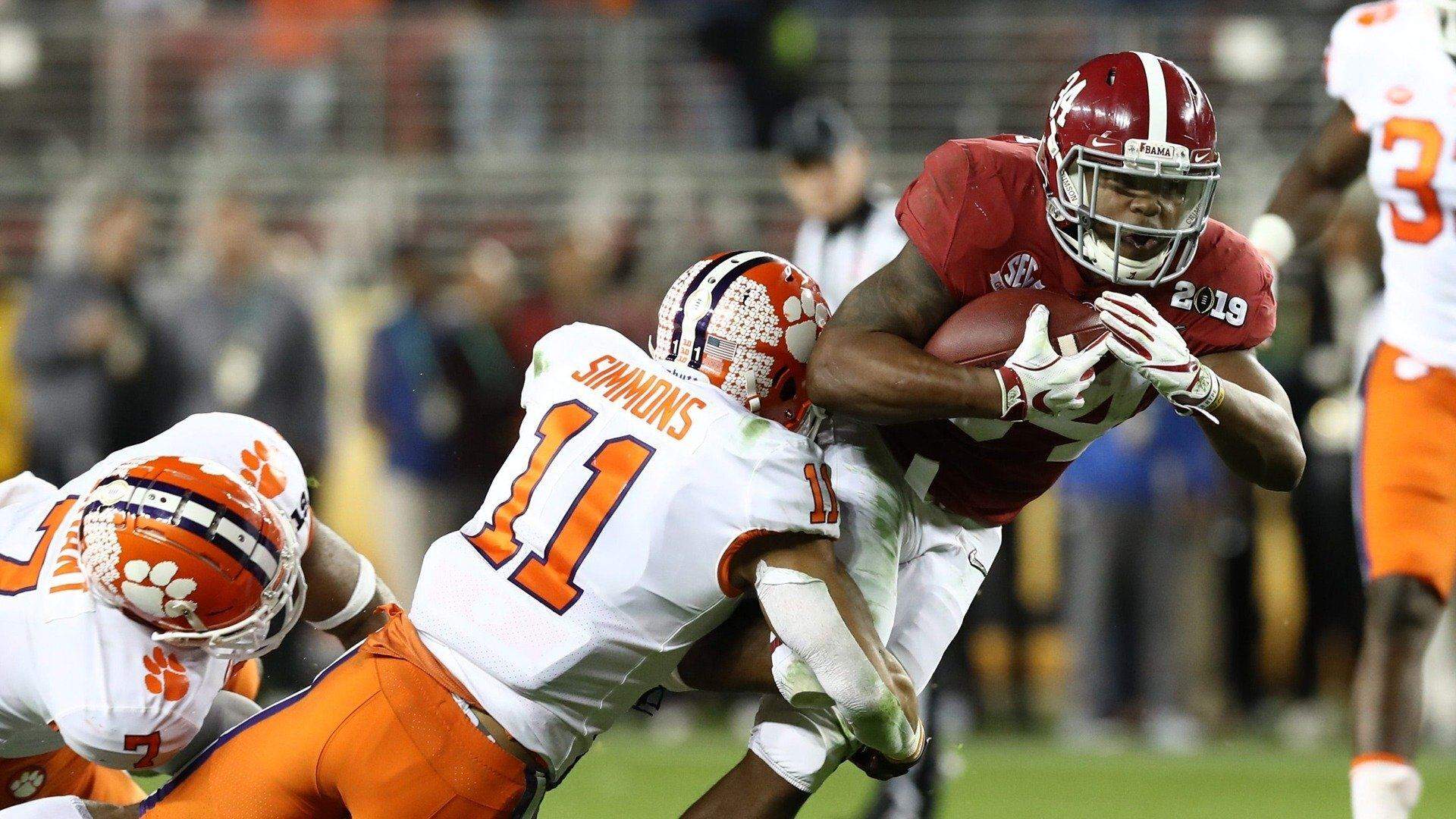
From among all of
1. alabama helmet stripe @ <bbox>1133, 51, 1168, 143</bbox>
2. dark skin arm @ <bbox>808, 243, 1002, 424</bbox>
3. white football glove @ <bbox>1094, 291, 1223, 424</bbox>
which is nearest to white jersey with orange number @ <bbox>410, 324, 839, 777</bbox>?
dark skin arm @ <bbox>808, 243, 1002, 424</bbox>

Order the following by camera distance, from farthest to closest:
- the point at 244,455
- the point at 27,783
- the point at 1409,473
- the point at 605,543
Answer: the point at 1409,473 → the point at 27,783 → the point at 244,455 → the point at 605,543

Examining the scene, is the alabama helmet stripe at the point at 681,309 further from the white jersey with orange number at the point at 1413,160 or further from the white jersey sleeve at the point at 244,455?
the white jersey with orange number at the point at 1413,160

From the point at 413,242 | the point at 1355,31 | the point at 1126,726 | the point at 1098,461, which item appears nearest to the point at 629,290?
the point at 413,242

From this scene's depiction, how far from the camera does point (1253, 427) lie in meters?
3.28

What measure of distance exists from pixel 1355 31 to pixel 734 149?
5449 mm

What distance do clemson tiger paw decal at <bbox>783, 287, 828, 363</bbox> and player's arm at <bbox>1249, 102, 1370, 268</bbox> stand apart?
4.97 feet

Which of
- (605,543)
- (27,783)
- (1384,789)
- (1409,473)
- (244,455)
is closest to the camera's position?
(605,543)

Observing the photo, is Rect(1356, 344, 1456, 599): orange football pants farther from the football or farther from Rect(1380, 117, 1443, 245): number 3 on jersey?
the football

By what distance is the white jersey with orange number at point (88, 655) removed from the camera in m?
3.14

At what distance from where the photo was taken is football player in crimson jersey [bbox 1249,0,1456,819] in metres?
3.94

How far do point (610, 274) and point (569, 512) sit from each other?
530cm

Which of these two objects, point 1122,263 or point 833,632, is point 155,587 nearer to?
point 833,632

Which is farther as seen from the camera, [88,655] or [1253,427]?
[1253,427]

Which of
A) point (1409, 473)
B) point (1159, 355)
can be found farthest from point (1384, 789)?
point (1159, 355)
